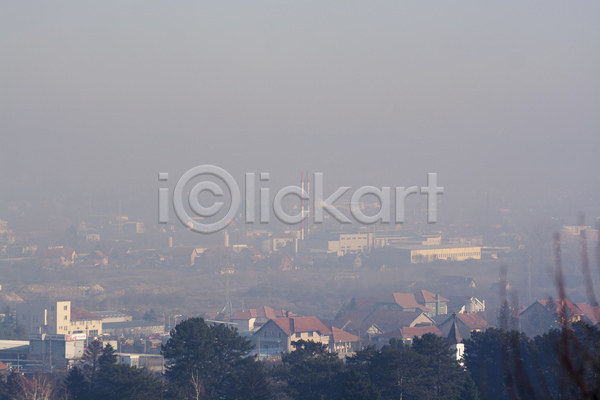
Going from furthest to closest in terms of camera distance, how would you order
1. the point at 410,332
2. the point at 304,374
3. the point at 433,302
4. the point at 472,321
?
1. the point at 433,302
2. the point at 472,321
3. the point at 410,332
4. the point at 304,374

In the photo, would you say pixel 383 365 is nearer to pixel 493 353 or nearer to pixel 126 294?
pixel 493 353

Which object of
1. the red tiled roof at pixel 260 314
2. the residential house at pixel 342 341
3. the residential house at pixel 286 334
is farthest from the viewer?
the red tiled roof at pixel 260 314

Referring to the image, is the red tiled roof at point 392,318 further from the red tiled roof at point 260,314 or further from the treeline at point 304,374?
the treeline at point 304,374

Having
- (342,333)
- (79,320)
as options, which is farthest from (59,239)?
(342,333)

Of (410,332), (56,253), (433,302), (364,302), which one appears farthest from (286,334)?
(56,253)

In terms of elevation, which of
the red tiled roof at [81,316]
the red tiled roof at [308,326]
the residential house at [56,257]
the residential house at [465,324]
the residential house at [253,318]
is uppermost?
the residential house at [56,257]

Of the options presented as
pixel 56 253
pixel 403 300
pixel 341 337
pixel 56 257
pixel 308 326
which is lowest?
pixel 341 337

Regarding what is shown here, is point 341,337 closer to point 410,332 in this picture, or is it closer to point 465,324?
point 410,332

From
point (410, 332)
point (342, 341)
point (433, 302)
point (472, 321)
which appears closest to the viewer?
point (342, 341)

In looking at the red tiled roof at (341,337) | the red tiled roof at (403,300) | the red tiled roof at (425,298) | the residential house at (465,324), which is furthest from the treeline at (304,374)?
the red tiled roof at (425,298)
